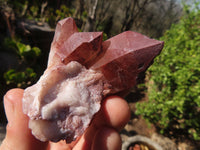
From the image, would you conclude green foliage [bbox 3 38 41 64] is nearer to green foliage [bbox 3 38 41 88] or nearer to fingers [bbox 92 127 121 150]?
green foliage [bbox 3 38 41 88]

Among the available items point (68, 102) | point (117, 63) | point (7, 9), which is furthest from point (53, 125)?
point (7, 9)

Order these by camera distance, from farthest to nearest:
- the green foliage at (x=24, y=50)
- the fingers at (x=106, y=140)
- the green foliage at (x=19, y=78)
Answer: the green foliage at (x=24, y=50)
the green foliage at (x=19, y=78)
the fingers at (x=106, y=140)

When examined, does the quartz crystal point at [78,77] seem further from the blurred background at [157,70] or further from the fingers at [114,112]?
the blurred background at [157,70]

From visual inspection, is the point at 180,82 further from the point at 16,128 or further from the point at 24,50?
the point at 24,50

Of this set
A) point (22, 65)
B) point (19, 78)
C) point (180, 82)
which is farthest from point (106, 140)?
point (22, 65)

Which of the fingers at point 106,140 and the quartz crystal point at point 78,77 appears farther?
the fingers at point 106,140

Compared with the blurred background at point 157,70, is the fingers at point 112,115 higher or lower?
higher

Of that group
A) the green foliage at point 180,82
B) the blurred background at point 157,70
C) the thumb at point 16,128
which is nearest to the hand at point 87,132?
the thumb at point 16,128

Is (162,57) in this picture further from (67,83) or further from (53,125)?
(53,125)
